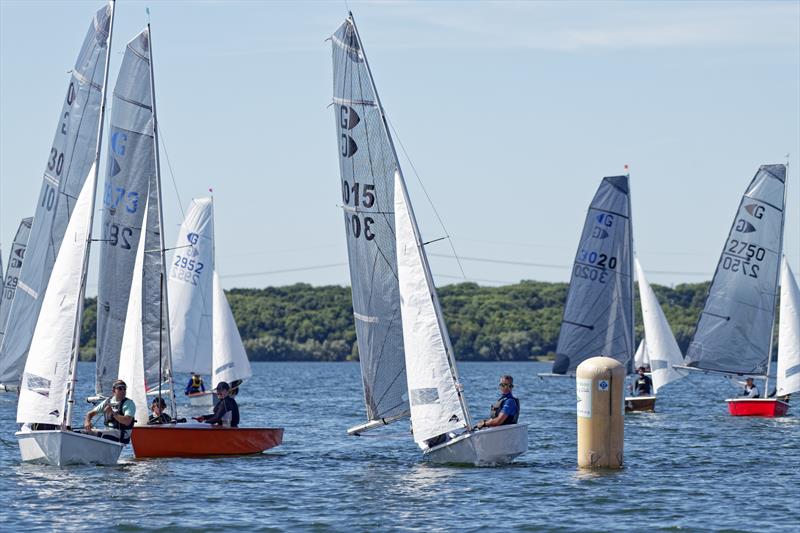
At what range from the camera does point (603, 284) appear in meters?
42.8

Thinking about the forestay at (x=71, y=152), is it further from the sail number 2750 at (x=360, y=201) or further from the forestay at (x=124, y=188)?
the sail number 2750 at (x=360, y=201)

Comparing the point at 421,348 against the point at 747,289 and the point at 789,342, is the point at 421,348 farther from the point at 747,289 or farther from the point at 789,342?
the point at 747,289

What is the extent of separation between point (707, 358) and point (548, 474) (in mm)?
19289

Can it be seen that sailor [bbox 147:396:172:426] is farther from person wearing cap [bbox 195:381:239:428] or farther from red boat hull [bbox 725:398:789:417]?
red boat hull [bbox 725:398:789:417]

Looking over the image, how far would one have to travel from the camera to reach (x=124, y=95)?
29.1 meters

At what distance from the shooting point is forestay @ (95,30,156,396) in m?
29.0

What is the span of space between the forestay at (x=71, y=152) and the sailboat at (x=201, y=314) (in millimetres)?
11032

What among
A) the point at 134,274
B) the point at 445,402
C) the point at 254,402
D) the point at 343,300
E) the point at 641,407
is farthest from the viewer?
the point at 343,300

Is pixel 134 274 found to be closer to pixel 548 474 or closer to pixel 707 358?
pixel 548 474

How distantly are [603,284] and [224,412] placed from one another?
19.0 m

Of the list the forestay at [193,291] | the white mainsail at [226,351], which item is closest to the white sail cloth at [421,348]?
the white mainsail at [226,351]

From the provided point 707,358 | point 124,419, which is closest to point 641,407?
point 707,358

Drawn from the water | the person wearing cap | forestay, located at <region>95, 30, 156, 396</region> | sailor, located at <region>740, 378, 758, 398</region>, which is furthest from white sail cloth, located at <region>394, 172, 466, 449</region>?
sailor, located at <region>740, 378, 758, 398</region>

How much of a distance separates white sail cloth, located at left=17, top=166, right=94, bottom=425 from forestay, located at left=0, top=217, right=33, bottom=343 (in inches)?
694
